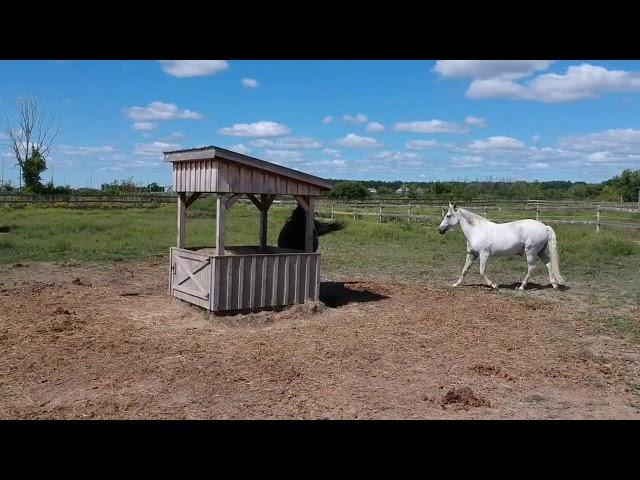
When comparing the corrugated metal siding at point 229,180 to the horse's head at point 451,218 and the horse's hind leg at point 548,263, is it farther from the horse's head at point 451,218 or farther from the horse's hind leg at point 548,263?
the horse's hind leg at point 548,263

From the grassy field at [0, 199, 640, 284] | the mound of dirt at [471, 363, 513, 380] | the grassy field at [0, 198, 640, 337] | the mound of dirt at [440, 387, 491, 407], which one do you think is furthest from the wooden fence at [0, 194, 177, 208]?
the mound of dirt at [440, 387, 491, 407]

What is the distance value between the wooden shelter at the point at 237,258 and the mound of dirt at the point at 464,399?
415 centimetres

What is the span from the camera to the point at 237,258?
28.0 ft

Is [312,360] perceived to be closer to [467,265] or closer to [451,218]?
[467,265]

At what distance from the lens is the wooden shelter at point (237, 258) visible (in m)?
8.42

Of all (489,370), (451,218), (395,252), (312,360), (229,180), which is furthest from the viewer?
(395,252)

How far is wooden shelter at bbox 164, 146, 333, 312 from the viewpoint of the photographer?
842cm

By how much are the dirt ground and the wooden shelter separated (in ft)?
1.13

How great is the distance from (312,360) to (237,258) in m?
2.64

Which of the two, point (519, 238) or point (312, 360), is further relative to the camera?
point (519, 238)

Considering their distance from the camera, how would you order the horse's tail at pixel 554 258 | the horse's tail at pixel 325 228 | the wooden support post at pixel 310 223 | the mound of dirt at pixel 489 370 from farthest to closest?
the horse's tail at pixel 325 228 < the horse's tail at pixel 554 258 < the wooden support post at pixel 310 223 < the mound of dirt at pixel 489 370

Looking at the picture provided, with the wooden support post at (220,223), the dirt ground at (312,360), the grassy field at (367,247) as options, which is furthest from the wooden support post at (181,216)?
the grassy field at (367,247)

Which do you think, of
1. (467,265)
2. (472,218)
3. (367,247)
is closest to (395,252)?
(367,247)

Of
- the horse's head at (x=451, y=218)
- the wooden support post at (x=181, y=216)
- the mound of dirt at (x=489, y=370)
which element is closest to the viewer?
the mound of dirt at (x=489, y=370)
